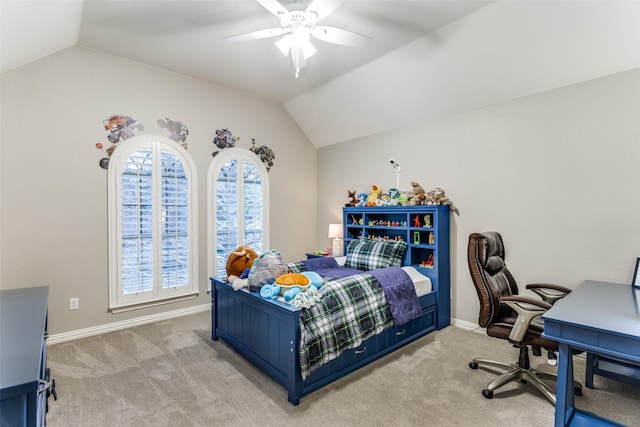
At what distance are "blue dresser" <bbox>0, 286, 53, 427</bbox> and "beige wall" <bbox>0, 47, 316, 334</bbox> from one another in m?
1.53

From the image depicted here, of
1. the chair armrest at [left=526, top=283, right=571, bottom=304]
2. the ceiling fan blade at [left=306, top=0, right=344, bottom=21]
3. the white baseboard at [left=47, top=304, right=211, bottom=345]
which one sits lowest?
the white baseboard at [left=47, top=304, right=211, bottom=345]

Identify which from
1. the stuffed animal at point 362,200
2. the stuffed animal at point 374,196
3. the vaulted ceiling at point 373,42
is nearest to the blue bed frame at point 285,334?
the stuffed animal at point 374,196

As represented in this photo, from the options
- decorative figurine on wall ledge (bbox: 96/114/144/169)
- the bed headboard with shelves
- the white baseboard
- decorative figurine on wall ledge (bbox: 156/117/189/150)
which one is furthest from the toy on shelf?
decorative figurine on wall ledge (bbox: 96/114/144/169)

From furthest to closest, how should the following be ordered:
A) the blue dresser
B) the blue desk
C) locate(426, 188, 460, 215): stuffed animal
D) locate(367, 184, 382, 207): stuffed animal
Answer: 1. locate(367, 184, 382, 207): stuffed animal
2. locate(426, 188, 460, 215): stuffed animal
3. the blue desk
4. the blue dresser

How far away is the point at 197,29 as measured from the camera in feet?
9.32

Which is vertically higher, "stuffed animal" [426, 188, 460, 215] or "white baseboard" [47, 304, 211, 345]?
"stuffed animal" [426, 188, 460, 215]

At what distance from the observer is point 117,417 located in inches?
76.0

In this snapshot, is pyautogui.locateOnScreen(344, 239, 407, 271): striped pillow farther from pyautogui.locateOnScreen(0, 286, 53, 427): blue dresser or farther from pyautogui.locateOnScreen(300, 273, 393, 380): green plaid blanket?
pyautogui.locateOnScreen(0, 286, 53, 427): blue dresser

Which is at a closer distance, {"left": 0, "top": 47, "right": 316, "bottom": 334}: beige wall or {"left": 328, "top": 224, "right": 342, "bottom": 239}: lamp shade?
{"left": 0, "top": 47, "right": 316, "bottom": 334}: beige wall

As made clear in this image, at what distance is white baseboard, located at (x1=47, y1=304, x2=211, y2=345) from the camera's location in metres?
3.05

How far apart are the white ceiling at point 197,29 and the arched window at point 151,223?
1008 millimetres

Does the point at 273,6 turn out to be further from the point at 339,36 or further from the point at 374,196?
the point at 374,196

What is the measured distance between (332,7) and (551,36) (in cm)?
189

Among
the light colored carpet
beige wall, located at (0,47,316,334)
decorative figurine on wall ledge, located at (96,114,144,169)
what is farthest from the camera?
decorative figurine on wall ledge, located at (96,114,144,169)
